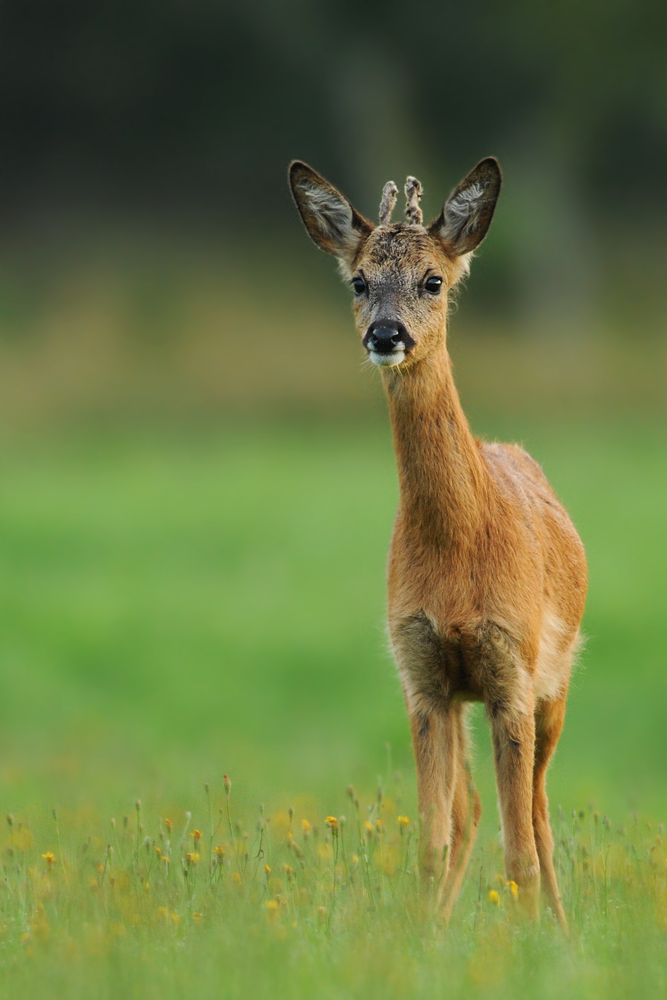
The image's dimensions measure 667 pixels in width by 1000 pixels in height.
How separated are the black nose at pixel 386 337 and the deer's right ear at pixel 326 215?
2.81 feet

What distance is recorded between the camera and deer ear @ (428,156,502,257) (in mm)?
6996

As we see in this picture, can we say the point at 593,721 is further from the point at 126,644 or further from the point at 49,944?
the point at 49,944

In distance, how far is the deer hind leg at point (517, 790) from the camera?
648 cm

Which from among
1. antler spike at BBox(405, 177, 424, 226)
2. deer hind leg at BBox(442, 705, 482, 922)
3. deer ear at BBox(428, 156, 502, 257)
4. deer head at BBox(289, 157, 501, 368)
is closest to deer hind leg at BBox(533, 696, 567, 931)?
deer hind leg at BBox(442, 705, 482, 922)

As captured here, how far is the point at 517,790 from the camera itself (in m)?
6.59

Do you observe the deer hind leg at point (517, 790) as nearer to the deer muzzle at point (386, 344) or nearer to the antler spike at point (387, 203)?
the deer muzzle at point (386, 344)

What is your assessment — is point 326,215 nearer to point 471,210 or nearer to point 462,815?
point 471,210

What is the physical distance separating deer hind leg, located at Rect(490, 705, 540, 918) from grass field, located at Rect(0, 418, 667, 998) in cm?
12

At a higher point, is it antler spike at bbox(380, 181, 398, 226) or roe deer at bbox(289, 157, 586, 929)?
antler spike at bbox(380, 181, 398, 226)

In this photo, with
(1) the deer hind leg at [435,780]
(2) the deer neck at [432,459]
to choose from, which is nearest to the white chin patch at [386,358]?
(2) the deer neck at [432,459]

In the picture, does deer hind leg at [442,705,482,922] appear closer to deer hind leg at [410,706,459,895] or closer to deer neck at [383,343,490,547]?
deer hind leg at [410,706,459,895]

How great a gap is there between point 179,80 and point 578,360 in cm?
1168

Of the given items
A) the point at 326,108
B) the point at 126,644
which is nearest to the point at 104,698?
the point at 126,644

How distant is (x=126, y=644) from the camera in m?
16.6
